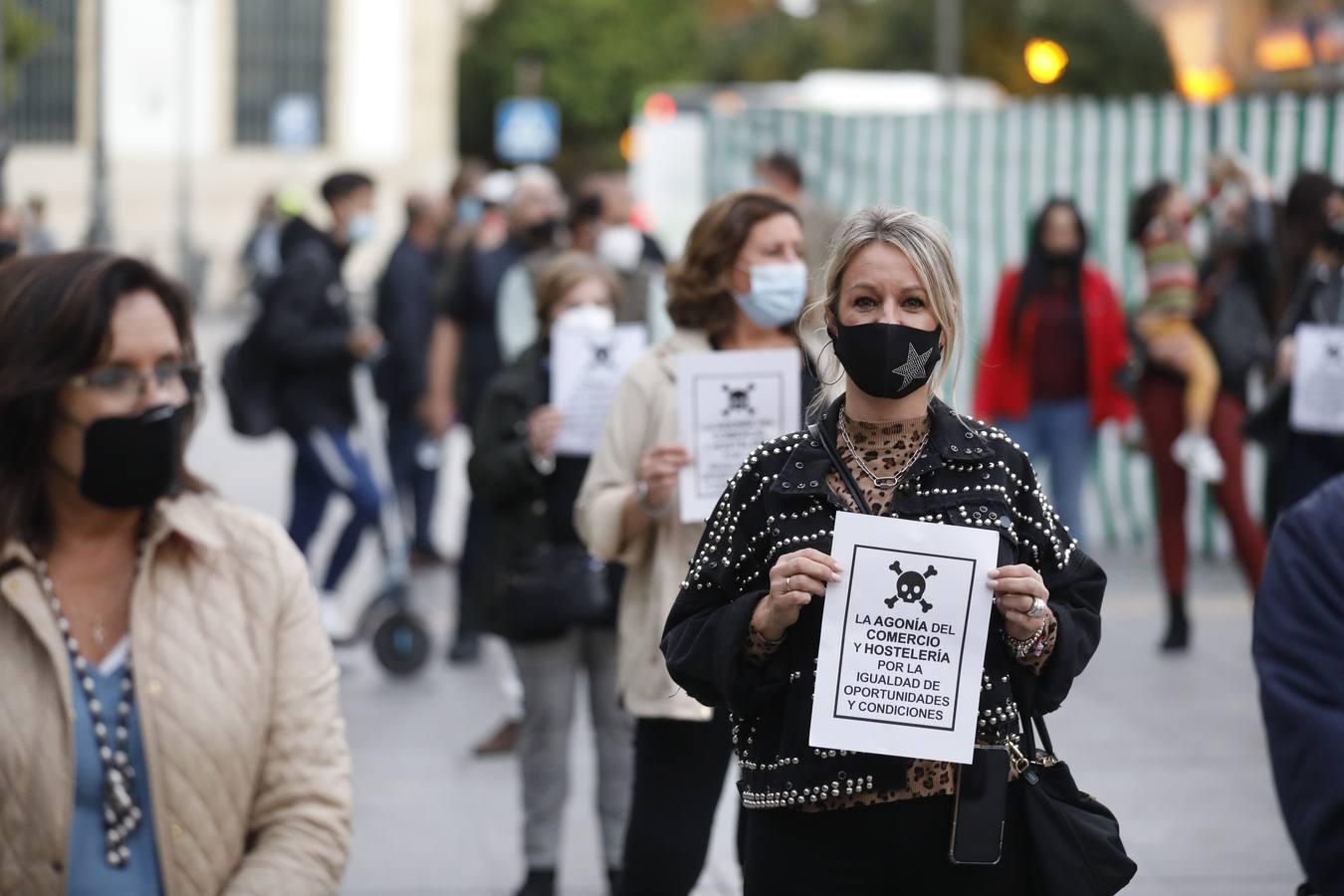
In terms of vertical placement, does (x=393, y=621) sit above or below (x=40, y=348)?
below

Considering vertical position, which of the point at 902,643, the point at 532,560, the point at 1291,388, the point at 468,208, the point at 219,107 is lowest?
the point at 532,560

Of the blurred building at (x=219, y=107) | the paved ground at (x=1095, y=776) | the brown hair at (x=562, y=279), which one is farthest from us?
the blurred building at (x=219, y=107)

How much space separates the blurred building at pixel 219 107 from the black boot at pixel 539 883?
4781 cm

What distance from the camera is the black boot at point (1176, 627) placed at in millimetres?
9484

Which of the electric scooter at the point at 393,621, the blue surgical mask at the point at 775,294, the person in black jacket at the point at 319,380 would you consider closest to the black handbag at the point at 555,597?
the blue surgical mask at the point at 775,294

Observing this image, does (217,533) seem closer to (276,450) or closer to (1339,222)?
(1339,222)

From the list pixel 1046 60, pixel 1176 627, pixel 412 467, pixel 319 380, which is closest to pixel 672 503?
pixel 319 380

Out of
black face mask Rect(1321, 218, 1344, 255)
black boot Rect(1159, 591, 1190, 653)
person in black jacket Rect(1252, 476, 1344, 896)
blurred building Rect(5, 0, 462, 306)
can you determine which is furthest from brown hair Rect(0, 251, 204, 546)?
blurred building Rect(5, 0, 462, 306)

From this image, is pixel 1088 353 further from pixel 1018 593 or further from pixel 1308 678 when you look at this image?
pixel 1308 678

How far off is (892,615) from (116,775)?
1.19m

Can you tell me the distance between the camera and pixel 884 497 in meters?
3.17

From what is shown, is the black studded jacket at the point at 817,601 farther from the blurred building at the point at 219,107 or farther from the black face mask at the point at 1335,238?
the blurred building at the point at 219,107

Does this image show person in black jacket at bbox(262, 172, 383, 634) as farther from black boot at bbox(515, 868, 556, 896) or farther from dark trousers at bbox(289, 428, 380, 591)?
black boot at bbox(515, 868, 556, 896)

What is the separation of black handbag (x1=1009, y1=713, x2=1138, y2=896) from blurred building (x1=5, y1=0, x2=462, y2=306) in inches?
1986
